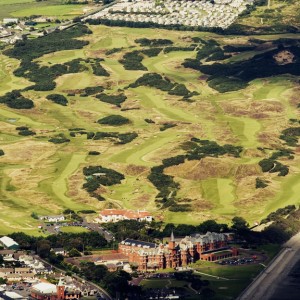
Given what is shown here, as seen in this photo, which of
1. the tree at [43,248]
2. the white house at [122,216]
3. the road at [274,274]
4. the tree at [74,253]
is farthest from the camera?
the white house at [122,216]

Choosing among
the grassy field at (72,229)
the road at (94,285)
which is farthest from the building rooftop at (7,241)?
the grassy field at (72,229)

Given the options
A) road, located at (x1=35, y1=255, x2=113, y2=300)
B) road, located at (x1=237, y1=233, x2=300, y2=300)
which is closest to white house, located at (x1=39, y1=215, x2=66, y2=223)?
road, located at (x1=35, y1=255, x2=113, y2=300)

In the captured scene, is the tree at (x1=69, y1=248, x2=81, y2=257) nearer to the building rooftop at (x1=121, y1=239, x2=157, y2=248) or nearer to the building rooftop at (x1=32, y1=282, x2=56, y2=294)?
the building rooftop at (x1=121, y1=239, x2=157, y2=248)

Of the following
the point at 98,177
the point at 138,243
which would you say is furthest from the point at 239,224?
the point at 98,177

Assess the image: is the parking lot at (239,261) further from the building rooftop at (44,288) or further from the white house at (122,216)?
the building rooftop at (44,288)

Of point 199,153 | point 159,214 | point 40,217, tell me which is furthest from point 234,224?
point 199,153

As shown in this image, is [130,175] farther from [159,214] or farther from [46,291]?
[46,291]
